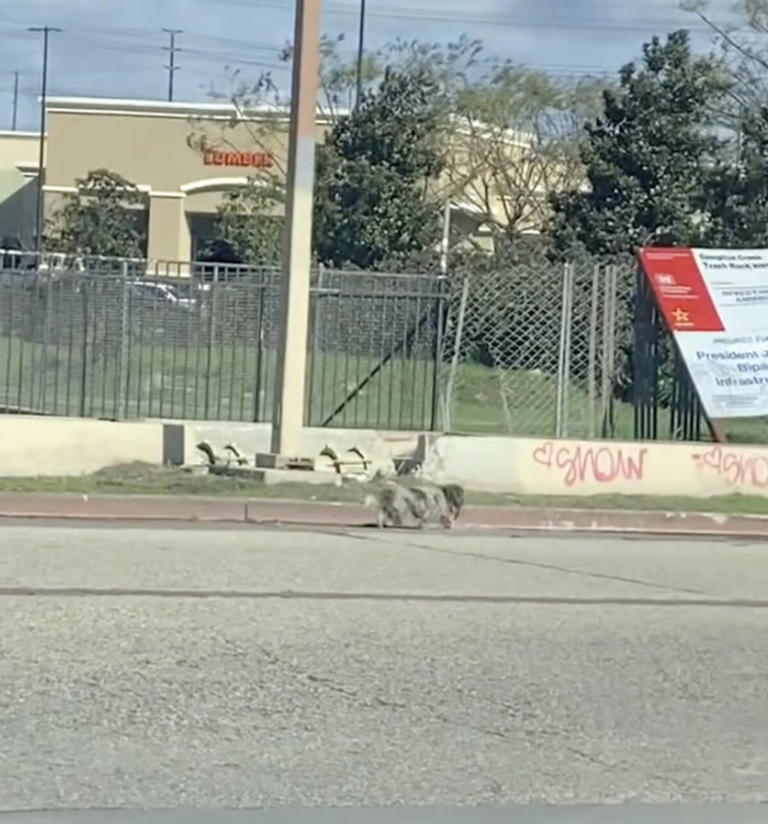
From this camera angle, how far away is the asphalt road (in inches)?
229

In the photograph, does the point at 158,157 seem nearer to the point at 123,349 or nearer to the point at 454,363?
the point at 123,349

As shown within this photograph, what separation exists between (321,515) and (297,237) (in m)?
2.59

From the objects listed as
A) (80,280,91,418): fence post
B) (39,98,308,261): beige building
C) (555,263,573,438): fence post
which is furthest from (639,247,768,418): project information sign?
(39,98,308,261): beige building

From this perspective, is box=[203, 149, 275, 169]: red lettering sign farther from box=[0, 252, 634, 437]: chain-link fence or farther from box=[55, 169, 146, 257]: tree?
box=[0, 252, 634, 437]: chain-link fence

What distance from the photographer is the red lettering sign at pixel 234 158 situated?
57.3 meters

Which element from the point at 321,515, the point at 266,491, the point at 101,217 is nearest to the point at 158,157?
the point at 101,217

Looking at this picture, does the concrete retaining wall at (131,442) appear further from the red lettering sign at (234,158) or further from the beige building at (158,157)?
the beige building at (158,157)

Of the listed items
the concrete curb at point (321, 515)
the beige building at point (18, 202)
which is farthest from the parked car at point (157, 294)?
the beige building at point (18, 202)

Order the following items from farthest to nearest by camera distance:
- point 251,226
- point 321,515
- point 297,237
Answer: point 251,226 < point 297,237 < point 321,515

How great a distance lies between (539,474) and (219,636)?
7093mm

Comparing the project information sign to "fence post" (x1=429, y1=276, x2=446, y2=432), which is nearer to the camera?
the project information sign

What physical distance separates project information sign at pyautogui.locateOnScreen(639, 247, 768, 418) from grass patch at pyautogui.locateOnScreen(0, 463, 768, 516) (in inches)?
39.2

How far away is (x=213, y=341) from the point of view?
16.5 m

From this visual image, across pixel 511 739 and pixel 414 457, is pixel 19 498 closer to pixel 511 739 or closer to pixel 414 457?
pixel 414 457
